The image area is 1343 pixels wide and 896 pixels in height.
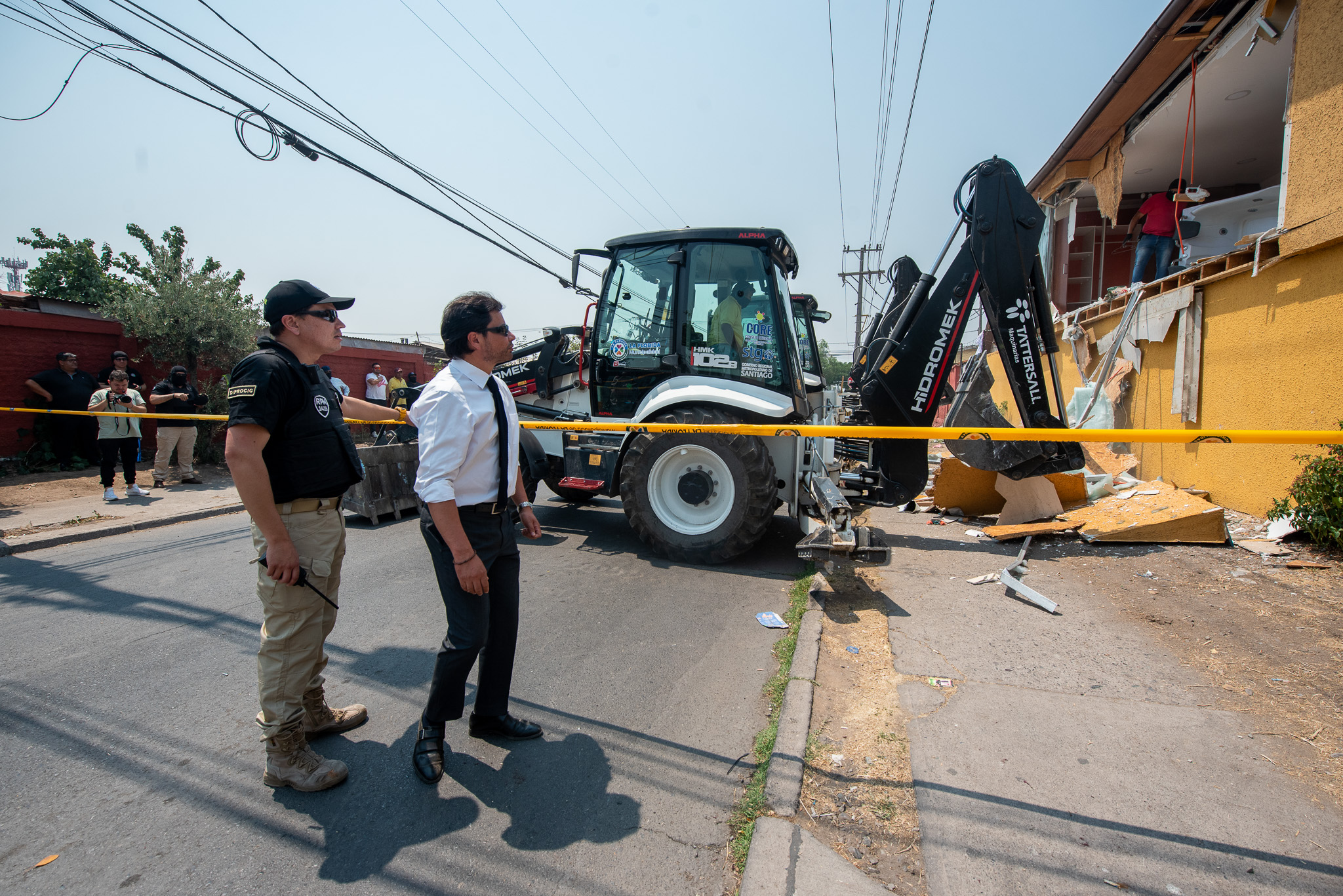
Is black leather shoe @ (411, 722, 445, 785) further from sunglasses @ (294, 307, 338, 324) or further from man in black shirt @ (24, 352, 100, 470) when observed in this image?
man in black shirt @ (24, 352, 100, 470)

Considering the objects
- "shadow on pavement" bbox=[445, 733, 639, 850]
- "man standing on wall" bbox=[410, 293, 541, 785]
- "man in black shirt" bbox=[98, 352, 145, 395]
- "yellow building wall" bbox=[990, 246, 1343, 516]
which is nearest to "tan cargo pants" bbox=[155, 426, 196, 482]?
"man in black shirt" bbox=[98, 352, 145, 395]

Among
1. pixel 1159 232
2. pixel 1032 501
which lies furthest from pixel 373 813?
pixel 1159 232

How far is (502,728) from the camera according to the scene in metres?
2.70

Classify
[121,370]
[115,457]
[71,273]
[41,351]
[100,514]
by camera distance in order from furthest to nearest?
[71,273] → [41,351] → [121,370] → [115,457] → [100,514]

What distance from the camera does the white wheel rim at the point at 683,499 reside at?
207 inches

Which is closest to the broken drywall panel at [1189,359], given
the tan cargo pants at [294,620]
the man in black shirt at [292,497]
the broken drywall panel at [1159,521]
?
the broken drywall panel at [1159,521]

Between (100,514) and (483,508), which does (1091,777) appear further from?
(100,514)

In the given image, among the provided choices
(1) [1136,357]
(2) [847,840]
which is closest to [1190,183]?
(1) [1136,357]

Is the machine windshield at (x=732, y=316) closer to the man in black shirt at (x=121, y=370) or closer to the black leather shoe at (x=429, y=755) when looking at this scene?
the black leather shoe at (x=429, y=755)

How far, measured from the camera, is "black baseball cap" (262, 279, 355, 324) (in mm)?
2365

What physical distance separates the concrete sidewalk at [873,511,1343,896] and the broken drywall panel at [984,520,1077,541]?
2.08 meters

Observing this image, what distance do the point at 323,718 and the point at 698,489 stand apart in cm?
330

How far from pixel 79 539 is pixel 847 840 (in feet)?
26.3

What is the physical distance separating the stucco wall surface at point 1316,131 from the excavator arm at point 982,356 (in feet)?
7.52
